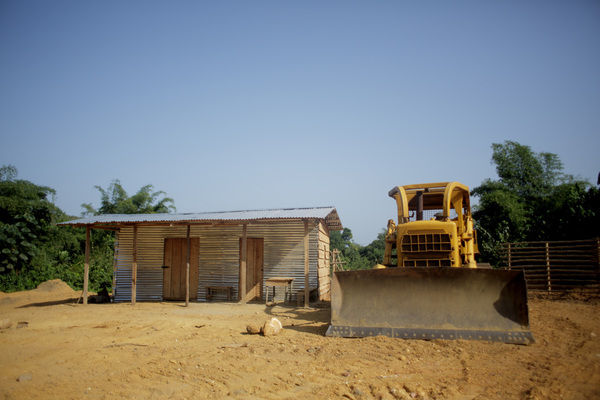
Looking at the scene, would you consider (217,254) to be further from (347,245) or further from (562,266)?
(347,245)

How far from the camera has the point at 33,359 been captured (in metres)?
5.70

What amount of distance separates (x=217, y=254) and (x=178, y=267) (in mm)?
1635

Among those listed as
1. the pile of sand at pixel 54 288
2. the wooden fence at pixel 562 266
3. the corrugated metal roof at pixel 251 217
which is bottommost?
the pile of sand at pixel 54 288

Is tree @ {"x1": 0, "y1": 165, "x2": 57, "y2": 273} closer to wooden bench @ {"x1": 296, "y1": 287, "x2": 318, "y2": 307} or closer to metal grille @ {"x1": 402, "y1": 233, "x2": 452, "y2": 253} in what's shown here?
wooden bench @ {"x1": 296, "y1": 287, "x2": 318, "y2": 307}

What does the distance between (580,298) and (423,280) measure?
729 cm

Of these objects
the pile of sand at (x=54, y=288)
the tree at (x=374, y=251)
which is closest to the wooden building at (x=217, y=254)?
the pile of sand at (x=54, y=288)

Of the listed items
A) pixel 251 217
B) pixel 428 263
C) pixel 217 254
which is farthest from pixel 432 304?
Result: pixel 217 254

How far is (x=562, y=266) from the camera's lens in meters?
11.5

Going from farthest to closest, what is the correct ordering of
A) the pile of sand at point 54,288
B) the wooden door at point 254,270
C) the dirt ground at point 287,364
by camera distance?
the pile of sand at point 54,288, the wooden door at point 254,270, the dirt ground at point 287,364

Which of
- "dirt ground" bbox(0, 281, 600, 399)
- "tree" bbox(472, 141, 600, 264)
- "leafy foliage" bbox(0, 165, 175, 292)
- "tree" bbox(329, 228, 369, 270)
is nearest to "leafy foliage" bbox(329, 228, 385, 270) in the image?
"tree" bbox(329, 228, 369, 270)

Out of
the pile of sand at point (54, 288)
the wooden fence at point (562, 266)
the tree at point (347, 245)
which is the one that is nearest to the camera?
the wooden fence at point (562, 266)

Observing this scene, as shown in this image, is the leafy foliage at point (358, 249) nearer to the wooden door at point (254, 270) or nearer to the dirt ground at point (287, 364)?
the wooden door at point (254, 270)

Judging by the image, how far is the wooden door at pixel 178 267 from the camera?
1417 centimetres

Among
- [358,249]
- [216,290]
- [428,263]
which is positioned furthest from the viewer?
[358,249]
